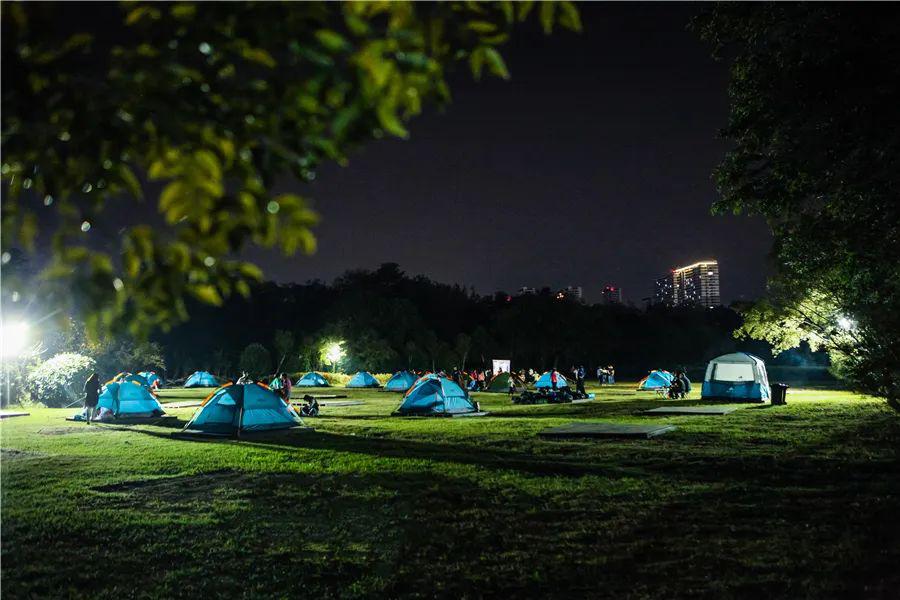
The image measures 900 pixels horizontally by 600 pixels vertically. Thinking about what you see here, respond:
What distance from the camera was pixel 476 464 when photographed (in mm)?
11594

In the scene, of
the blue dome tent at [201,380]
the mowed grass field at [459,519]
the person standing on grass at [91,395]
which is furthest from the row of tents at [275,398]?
the blue dome tent at [201,380]

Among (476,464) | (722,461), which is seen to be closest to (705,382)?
(722,461)

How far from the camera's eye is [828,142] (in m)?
11.0

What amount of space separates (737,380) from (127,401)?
23.6 metres

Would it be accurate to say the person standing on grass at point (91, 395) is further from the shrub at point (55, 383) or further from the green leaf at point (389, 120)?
the green leaf at point (389, 120)

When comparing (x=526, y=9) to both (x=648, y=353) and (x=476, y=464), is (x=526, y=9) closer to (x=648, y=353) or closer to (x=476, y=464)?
(x=476, y=464)

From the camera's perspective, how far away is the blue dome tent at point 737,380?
27.4 meters

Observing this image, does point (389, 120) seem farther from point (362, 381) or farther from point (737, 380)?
point (362, 381)

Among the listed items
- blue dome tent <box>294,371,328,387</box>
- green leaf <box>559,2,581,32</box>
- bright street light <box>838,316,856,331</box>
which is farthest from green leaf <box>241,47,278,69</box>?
blue dome tent <box>294,371,328,387</box>

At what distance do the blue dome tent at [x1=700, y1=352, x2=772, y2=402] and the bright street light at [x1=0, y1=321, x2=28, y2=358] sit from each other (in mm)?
26216

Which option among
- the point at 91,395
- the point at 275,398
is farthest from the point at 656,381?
the point at 91,395

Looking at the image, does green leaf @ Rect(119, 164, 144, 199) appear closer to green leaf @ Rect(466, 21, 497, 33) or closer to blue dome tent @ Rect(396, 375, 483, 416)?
green leaf @ Rect(466, 21, 497, 33)

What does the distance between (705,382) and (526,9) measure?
29.0 meters

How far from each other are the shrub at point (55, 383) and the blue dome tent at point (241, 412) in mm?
13878
